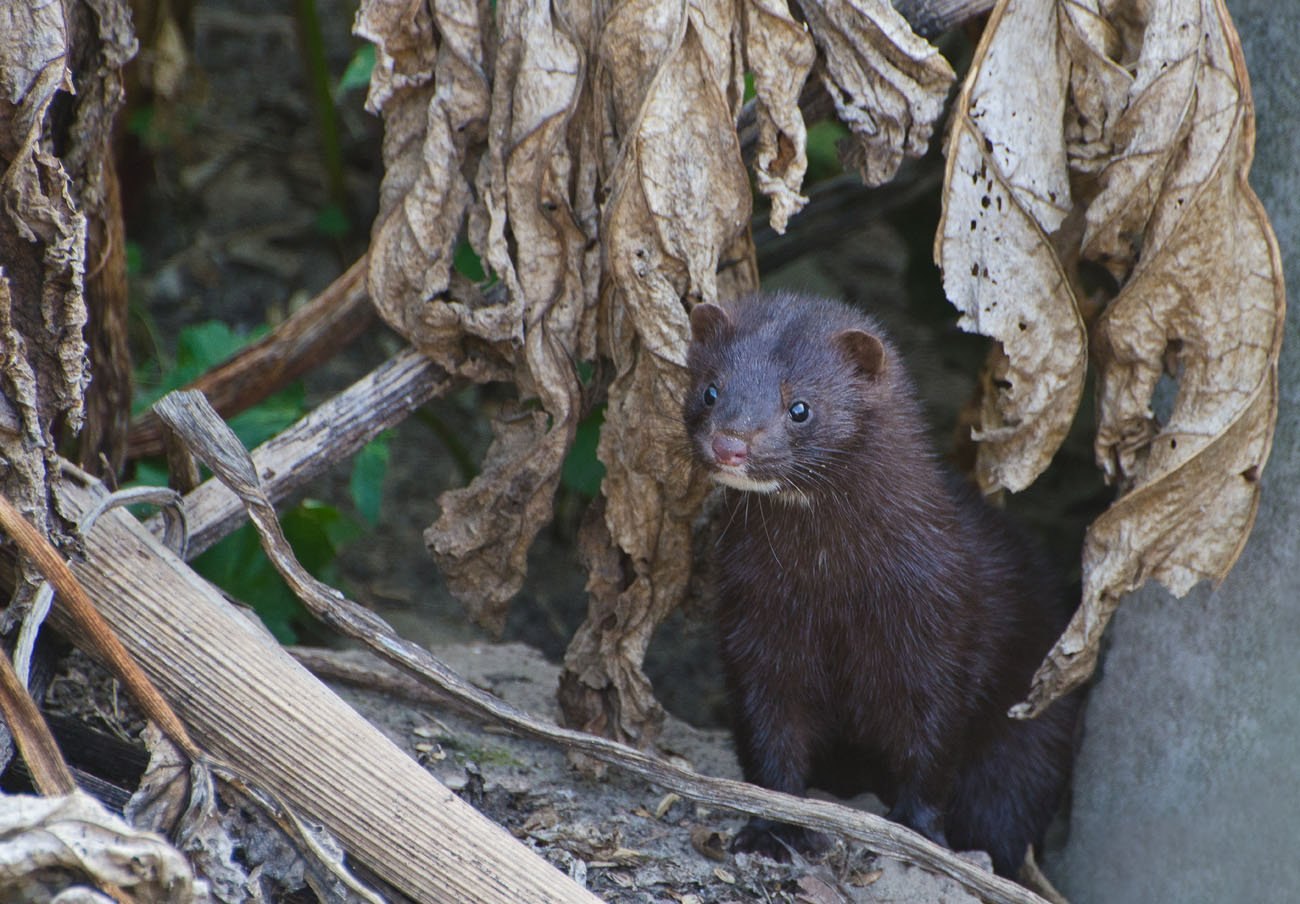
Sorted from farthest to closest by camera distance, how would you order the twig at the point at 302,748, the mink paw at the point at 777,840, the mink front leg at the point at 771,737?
the mink front leg at the point at 771,737 < the mink paw at the point at 777,840 < the twig at the point at 302,748

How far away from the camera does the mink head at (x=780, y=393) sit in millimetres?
2633

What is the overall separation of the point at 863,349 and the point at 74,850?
1.69 meters

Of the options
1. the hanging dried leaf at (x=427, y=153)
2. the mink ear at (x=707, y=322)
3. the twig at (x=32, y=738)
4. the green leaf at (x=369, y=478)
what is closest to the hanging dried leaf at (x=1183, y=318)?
the mink ear at (x=707, y=322)

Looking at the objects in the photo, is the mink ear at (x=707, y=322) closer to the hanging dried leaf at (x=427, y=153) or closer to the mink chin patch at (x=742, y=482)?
the mink chin patch at (x=742, y=482)

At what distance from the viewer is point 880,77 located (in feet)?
8.76

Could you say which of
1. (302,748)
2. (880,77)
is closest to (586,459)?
(880,77)

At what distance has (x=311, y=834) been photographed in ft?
6.84

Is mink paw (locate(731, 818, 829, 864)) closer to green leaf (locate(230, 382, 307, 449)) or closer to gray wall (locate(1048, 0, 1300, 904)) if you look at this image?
gray wall (locate(1048, 0, 1300, 904))

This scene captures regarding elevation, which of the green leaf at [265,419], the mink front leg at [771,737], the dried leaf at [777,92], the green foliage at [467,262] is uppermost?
the dried leaf at [777,92]

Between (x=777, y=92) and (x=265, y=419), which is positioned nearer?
(x=777, y=92)

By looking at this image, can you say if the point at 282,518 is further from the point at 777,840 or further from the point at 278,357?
the point at 777,840

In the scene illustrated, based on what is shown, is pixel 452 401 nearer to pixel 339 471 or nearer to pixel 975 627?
pixel 339 471

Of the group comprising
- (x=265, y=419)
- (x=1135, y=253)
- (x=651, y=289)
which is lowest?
(x=265, y=419)

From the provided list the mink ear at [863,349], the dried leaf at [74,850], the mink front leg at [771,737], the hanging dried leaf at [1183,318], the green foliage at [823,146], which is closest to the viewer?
the dried leaf at [74,850]
